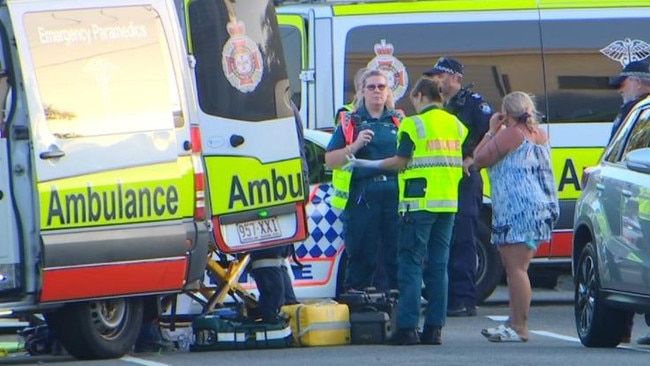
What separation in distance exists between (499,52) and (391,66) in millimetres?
947

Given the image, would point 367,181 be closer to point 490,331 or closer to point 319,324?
point 319,324

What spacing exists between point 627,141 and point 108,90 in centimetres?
335

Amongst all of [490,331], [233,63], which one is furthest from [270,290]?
[233,63]

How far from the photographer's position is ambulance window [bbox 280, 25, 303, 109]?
54.4ft

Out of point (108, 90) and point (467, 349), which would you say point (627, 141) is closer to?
point (467, 349)

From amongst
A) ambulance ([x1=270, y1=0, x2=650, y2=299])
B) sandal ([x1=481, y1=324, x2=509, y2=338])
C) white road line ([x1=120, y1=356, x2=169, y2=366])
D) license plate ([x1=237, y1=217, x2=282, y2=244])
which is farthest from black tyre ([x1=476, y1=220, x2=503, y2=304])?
white road line ([x1=120, y1=356, x2=169, y2=366])

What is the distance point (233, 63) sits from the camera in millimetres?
13141

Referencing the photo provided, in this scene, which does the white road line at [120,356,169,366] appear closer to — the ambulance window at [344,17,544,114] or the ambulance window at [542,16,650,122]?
the ambulance window at [344,17,544,114]

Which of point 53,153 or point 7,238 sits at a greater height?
point 53,153

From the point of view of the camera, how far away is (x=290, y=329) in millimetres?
12711

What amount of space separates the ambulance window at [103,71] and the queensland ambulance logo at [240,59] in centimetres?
107

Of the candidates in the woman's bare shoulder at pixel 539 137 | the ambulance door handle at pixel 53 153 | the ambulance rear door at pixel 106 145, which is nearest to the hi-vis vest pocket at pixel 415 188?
the woman's bare shoulder at pixel 539 137

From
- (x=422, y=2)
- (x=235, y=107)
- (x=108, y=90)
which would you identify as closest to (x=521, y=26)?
(x=422, y=2)

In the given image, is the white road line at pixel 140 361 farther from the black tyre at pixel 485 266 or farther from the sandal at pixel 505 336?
the black tyre at pixel 485 266
